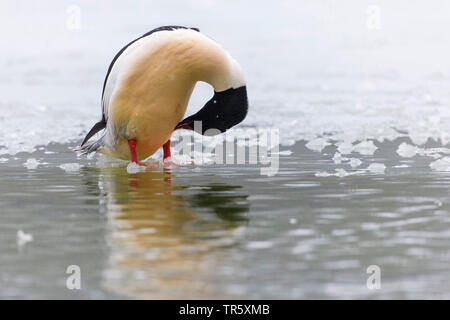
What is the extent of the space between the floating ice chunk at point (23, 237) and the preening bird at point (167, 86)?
3243 millimetres

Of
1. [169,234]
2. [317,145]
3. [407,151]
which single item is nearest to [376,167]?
[407,151]

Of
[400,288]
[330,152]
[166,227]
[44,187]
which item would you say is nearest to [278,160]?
[330,152]

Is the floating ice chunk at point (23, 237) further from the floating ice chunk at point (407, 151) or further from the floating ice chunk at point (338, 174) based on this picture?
the floating ice chunk at point (407, 151)

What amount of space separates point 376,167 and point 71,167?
9.52 ft

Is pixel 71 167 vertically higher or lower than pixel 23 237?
higher

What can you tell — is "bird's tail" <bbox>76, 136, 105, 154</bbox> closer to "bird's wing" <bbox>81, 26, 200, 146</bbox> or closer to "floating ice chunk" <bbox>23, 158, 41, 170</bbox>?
"bird's wing" <bbox>81, 26, 200, 146</bbox>

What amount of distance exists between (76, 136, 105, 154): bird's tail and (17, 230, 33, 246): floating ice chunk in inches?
163

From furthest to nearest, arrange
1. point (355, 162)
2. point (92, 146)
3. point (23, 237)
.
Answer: point (92, 146) < point (355, 162) < point (23, 237)

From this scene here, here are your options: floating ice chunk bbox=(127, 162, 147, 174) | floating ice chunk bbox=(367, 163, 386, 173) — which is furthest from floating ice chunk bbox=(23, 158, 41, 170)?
floating ice chunk bbox=(367, 163, 386, 173)

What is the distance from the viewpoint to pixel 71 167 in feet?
28.0

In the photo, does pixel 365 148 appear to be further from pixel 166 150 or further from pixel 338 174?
pixel 338 174

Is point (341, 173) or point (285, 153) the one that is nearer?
point (341, 173)

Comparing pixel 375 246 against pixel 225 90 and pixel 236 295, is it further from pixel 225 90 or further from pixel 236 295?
pixel 225 90

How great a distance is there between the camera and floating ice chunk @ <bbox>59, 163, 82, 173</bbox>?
27.1 ft
